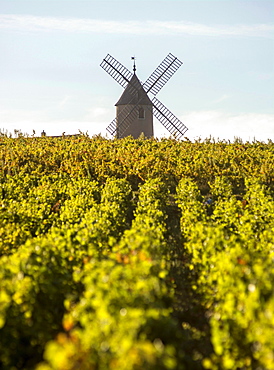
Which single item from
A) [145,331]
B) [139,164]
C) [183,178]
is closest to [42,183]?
[139,164]

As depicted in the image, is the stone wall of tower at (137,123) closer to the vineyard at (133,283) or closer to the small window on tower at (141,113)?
the small window on tower at (141,113)

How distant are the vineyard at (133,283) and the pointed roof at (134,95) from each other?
59.1 feet

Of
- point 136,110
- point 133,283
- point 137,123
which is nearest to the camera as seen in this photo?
point 133,283

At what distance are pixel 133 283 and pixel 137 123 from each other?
3089cm

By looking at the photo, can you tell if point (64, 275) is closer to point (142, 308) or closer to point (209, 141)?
point (142, 308)

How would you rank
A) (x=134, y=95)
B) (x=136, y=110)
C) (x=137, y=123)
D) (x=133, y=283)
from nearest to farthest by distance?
(x=133, y=283) → (x=136, y=110) → (x=137, y=123) → (x=134, y=95)

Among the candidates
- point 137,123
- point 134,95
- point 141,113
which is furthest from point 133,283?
point 134,95

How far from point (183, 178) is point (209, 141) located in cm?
893

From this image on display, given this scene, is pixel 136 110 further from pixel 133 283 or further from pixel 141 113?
pixel 133 283

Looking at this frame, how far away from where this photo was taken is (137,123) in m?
37.2

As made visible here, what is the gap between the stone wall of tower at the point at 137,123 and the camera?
3706cm

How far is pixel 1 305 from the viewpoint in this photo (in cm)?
679

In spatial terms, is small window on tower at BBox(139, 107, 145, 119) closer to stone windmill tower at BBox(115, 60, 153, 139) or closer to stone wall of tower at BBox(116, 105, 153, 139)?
stone windmill tower at BBox(115, 60, 153, 139)

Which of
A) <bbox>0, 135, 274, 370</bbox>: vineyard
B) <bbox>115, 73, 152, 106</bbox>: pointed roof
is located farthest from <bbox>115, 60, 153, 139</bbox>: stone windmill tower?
<bbox>0, 135, 274, 370</bbox>: vineyard
